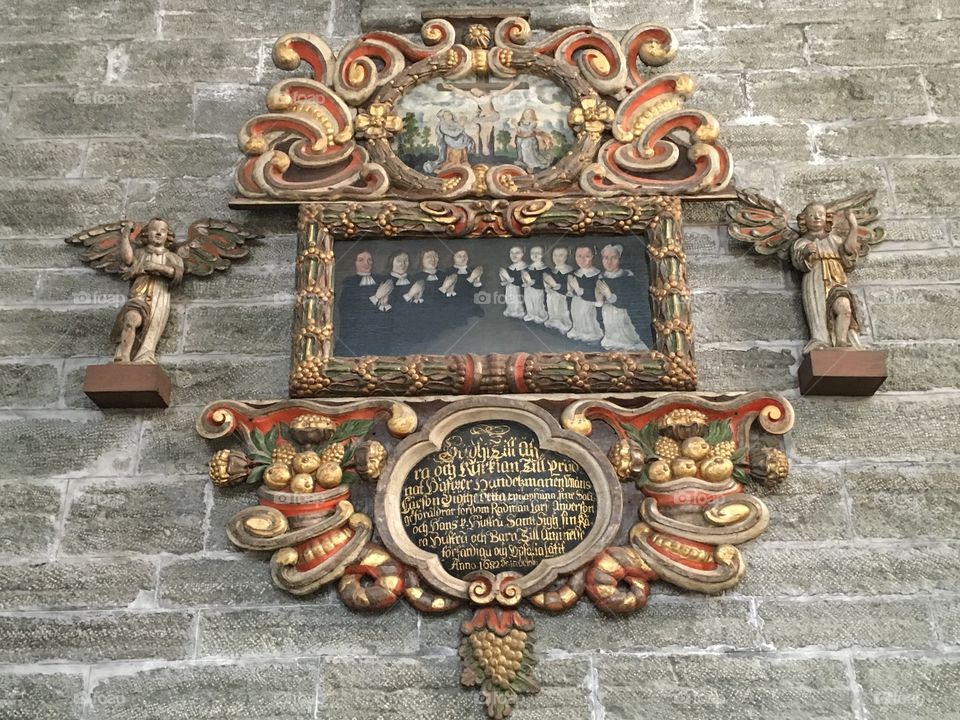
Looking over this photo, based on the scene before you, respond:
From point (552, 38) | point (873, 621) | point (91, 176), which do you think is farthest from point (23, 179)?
point (873, 621)

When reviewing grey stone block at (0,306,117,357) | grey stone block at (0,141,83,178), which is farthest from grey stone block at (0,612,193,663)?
grey stone block at (0,141,83,178)

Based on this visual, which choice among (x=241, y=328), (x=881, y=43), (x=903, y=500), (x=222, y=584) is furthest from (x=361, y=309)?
(x=881, y=43)

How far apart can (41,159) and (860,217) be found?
3425mm

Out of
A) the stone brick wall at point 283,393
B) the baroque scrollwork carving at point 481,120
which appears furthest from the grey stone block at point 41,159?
the baroque scrollwork carving at point 481,120

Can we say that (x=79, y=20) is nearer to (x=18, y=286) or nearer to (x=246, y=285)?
(x=18, y=286)

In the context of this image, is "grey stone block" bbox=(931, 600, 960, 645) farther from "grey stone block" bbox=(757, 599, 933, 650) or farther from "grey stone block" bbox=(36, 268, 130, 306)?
"grey stone block" bbox=(36, 268, 130, 306)

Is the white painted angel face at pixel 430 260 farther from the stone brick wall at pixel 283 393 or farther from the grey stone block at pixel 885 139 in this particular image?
the grey stone block at pixel 885 139

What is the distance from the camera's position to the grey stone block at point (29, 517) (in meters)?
4.04

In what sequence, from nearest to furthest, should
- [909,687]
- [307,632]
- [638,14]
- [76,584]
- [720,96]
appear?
[909,687] < [307,632] < [76,584] < [720,96] < [638,14]

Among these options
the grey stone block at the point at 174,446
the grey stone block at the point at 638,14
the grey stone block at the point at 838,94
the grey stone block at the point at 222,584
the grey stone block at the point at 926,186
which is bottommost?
the grey stone block at the point at 222,584

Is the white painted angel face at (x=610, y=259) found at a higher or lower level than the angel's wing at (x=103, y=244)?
lower

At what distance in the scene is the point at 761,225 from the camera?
4.54 metres

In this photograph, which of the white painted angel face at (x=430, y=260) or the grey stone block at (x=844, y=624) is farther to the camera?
the white painted angel face at (x=430, y=260)

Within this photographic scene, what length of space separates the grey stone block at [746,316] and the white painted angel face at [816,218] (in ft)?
0.94
